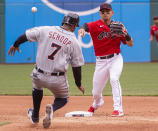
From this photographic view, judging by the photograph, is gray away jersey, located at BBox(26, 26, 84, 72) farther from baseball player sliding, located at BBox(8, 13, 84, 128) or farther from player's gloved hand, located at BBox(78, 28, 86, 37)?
player's gloved hand, located at BBox(78, 28, 86, 37)

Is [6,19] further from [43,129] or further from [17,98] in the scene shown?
[43,129]

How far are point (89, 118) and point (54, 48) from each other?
5.28 feet

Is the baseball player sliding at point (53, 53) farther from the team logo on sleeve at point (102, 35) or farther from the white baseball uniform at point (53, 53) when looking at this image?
the team logo on sleeve at point (102, 35)

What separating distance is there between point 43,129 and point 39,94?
449mm

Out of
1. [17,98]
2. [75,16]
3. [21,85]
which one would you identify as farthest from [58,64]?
[21,85]

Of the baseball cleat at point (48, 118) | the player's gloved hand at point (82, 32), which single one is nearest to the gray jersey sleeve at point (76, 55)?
the baseball cleat at point (48, 118)

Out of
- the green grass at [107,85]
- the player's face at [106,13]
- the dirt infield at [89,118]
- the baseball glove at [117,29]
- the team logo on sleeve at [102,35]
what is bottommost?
the dirt infield at [89,118]

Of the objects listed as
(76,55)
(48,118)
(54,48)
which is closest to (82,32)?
(76,55)

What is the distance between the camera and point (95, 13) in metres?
20.7

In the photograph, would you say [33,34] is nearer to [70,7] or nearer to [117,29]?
[117,29]

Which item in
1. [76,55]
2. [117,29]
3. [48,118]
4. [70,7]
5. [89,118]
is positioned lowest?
[89,118]

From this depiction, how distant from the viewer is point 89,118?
6.18 m

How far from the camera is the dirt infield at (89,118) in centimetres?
528

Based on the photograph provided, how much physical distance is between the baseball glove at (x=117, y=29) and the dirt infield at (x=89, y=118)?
1267mm
